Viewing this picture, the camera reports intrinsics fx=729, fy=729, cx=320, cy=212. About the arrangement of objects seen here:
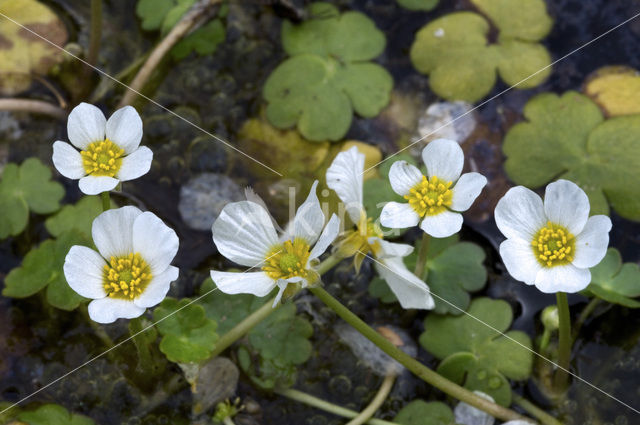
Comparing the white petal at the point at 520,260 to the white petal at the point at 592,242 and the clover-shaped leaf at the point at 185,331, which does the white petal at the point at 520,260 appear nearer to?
the white petal at the point at 592,242

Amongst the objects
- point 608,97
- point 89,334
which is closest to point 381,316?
point 89,334

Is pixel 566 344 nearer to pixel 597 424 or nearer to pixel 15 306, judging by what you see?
pixel 597 424

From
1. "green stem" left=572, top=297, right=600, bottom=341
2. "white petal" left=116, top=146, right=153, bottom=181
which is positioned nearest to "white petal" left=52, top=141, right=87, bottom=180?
"white petal" left=116, top=146, right=153, bottom=181

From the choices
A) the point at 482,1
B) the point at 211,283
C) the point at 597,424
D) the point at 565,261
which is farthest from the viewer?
the point at 482,1

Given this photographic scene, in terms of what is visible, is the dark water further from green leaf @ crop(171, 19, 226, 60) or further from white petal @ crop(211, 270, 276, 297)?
white petal @ crop(211, 270, 276, 297)

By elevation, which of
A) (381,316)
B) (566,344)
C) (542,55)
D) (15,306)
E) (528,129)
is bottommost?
(15,306)

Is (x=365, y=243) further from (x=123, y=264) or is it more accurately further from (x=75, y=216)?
(x=75, y=216)

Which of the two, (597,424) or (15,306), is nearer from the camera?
(597,424)

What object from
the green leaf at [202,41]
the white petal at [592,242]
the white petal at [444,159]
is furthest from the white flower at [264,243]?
the green leaf at [202,41]
